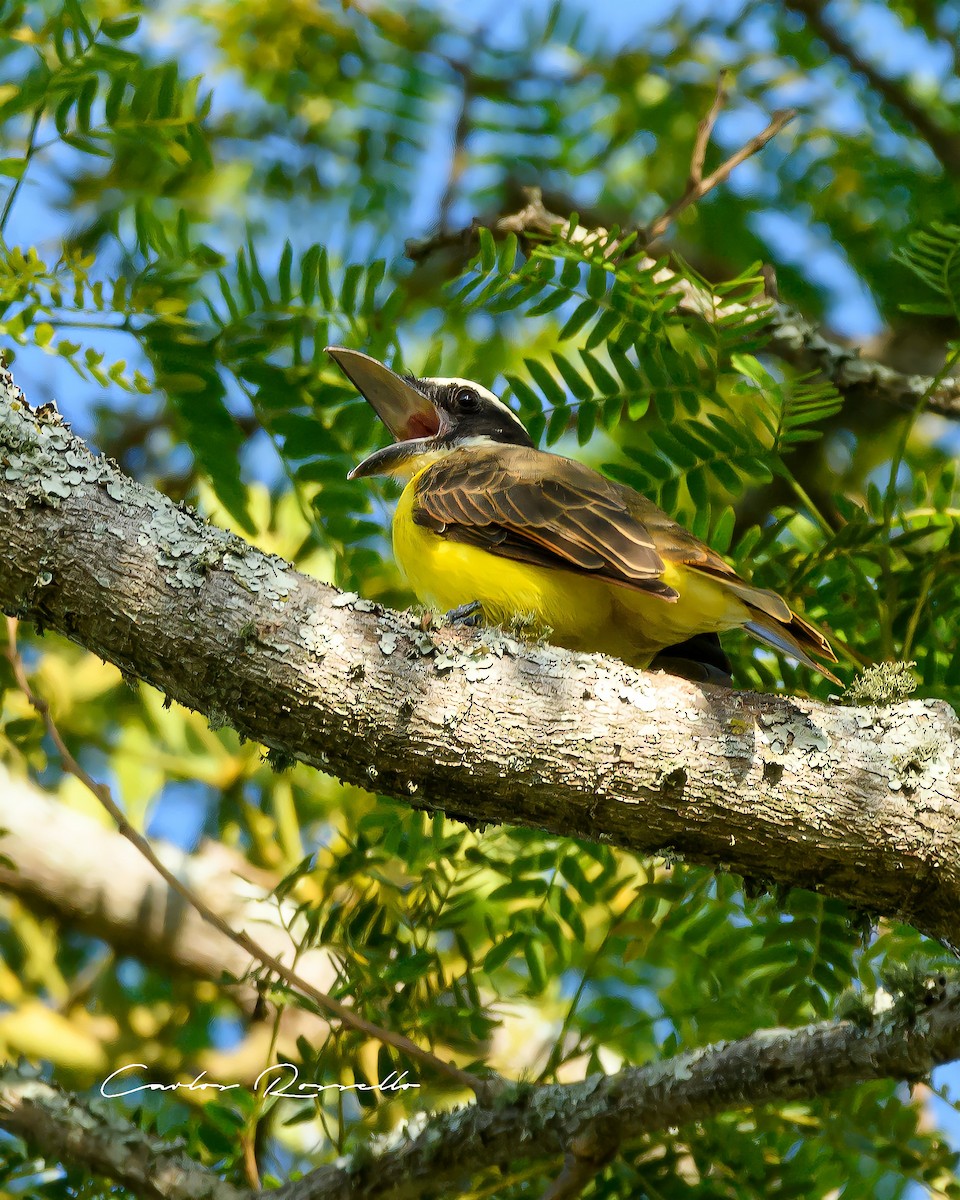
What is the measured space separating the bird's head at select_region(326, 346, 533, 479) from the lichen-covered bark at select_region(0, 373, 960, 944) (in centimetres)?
181

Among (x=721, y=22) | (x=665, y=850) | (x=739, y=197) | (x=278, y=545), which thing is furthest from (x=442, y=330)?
(x=665, y=850)

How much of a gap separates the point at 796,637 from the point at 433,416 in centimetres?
203

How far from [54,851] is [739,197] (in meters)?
4.32

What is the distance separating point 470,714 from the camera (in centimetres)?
286

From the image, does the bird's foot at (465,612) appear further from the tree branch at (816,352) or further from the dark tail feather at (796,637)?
the tree branch at (816,352)

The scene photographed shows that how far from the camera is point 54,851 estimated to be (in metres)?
5.07

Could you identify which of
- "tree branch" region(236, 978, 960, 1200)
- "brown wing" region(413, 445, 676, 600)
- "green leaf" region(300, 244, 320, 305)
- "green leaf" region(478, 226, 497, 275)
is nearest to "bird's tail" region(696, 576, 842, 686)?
"brown wing" region(413, 445, 676, 600)

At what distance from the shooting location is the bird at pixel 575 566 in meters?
3.52

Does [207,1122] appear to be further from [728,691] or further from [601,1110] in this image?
[728,691]

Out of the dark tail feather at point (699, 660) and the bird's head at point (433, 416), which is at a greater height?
the bird's head at point (433, 416)

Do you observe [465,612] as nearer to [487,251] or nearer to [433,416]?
[487,251]

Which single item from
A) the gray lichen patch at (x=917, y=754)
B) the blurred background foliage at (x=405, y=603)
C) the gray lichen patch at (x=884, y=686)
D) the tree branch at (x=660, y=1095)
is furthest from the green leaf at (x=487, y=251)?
the tree branch at (x=660, y=1095)

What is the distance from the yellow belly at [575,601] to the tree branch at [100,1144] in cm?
167

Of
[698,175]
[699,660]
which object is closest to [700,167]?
[698,175]
